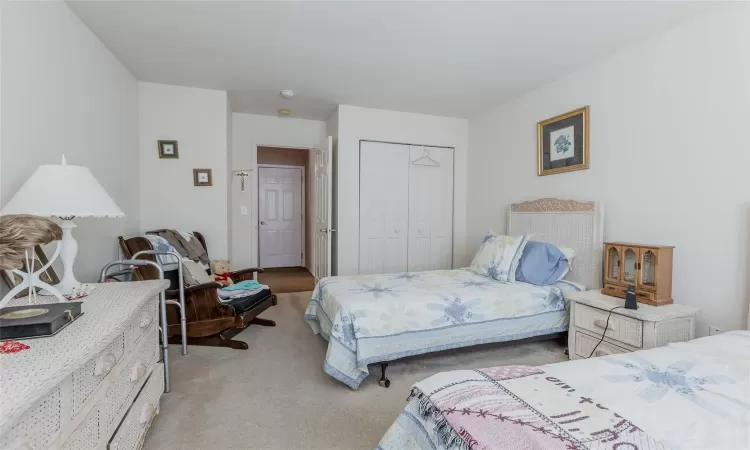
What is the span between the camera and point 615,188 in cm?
285

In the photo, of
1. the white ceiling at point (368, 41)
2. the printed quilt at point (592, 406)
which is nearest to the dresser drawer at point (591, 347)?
the printed quilt at point (592, 406)

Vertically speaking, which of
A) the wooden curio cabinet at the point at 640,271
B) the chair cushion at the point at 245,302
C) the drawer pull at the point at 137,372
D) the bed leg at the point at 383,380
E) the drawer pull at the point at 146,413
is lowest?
the bed leg at the point at 383,380

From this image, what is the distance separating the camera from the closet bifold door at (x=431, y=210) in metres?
4.71

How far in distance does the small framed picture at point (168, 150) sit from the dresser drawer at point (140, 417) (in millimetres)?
2483

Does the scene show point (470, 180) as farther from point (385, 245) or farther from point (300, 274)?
point (300, 274)

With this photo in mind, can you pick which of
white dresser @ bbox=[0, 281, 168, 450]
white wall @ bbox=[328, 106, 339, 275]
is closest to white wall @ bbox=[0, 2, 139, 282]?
white dresser @ bbox=[0, 281, 168, 450]

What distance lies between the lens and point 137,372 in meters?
1.57

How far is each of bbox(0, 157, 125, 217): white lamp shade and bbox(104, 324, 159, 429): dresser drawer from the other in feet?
2.17

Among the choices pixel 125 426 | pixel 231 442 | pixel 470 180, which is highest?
pixel 470 180

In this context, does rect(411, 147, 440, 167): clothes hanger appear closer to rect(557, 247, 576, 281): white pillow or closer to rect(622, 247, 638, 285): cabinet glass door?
rect(557, 247, 576, 281): white pillow

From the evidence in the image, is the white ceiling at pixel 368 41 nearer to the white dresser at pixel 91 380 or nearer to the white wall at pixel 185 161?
the white wall at pixel 185 161

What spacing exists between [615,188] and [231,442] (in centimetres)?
323

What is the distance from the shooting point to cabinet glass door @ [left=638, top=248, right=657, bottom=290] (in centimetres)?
230

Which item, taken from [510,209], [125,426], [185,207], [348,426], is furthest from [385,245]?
[125,426]
